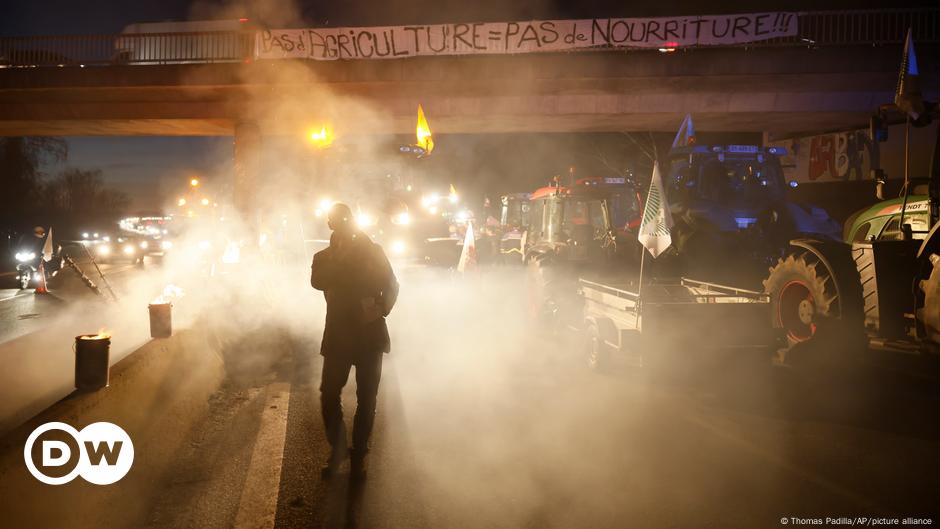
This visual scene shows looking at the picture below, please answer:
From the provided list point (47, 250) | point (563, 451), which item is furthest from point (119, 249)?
point (563, 451)

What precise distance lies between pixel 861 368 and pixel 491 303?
740 cm

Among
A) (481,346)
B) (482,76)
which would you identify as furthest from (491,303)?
(482,76)

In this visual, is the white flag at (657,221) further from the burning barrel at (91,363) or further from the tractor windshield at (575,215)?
the burning barrel at (91,363)

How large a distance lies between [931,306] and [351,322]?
511cm

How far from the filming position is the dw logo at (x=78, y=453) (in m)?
3.41

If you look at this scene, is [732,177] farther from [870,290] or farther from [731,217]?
[870,290]

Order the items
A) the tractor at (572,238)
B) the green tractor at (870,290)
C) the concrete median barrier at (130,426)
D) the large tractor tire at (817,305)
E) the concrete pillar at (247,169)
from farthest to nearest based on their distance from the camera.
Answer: the concrete pillar at (247,169), the tractor at (572,238), the large tractor tire at (817,305), the green tractor at (870,290), the concrete median barrier at (130,426)

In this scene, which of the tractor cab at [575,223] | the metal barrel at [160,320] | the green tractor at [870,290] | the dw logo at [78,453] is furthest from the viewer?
the tractor cab at [575,223]

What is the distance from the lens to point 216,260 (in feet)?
47.3

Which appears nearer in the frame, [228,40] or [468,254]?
[468,254]

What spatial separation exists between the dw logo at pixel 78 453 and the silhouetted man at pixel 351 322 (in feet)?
4.31

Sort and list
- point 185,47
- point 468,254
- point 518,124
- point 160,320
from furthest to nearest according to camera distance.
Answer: point 518,124, point 185,47, point 468,254, point 160,320

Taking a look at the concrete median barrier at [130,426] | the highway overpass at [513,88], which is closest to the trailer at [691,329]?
the concrete median barrier at [130,426]

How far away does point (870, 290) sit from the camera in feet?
21.0
